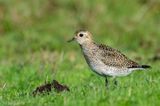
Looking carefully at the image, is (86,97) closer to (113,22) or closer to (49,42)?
(49,42)

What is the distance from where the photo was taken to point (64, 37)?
69.2 feet

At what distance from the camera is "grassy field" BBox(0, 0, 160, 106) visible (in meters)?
13.6

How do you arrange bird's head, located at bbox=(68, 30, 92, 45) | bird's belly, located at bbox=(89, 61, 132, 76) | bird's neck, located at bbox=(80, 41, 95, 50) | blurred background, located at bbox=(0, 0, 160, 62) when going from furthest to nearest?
blurred background, located at bbox=(0, 0, 160, 62), bird's head, located at bbox=(68, 30, 92, 45), bird's neck, located at bbox=(80, 41, 95, 50), bird's belly, located at bbox=(89, 61, 132, 76)

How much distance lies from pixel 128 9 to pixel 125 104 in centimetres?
1383

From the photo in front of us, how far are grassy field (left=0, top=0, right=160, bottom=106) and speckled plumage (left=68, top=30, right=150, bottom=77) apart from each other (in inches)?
20.5

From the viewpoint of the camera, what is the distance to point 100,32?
21703mm

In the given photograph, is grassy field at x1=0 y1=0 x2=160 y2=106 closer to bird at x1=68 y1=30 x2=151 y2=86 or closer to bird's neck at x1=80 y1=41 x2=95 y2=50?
bird at x1=68 y1=30 x2=151 y2=86

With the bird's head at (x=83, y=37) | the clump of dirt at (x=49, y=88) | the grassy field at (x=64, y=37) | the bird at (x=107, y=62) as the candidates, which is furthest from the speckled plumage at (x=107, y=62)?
the clump of dirt at (x=49, y=88)

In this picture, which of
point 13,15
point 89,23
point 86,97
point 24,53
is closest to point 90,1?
point 89,23

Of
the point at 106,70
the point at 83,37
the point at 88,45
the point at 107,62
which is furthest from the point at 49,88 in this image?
the point at 83,37

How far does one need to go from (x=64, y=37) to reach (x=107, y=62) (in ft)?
29.7

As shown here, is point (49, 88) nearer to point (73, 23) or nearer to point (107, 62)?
point (107, 62)

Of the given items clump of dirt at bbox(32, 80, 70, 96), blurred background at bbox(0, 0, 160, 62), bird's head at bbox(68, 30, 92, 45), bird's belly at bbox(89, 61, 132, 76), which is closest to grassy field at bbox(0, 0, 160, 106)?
blurred background at bbox(0, 0, 160, 62)

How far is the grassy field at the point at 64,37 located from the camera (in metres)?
13.6
